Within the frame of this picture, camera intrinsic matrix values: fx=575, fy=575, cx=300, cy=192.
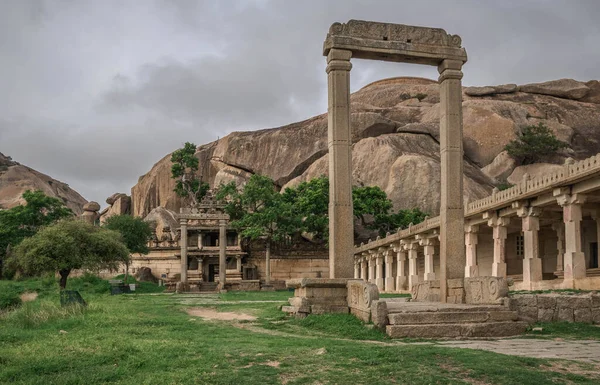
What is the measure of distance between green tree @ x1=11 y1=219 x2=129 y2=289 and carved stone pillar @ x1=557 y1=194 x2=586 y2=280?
890 inches

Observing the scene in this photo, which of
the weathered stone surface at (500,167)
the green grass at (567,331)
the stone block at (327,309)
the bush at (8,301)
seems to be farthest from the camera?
the weathered stone surface at (500,167)

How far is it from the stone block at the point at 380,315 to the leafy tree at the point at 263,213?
118ft

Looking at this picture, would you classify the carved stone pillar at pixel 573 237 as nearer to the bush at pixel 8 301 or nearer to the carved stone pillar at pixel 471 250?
the carved stone pillar at pixel 471 250

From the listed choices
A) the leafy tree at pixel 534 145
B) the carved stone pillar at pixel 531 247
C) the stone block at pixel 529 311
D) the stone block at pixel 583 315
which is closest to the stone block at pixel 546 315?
the stone block at pixel 529 311

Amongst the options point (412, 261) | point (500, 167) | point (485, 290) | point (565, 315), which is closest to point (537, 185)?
point (485, 290)

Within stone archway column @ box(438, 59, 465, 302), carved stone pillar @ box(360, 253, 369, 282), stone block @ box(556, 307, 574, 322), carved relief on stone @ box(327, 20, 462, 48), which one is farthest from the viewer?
carved stone pillar @ box(360, 253, 369, 282)

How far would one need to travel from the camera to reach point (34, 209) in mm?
49438

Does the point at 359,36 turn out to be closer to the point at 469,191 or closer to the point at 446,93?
the point at 446,93

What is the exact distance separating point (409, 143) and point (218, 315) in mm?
42438

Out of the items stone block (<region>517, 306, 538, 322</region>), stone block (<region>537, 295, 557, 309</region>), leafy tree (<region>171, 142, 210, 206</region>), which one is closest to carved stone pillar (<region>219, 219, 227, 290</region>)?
leafy tree (<region>171, 142, 210, 206</region>)

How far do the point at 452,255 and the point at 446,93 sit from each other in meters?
4.63

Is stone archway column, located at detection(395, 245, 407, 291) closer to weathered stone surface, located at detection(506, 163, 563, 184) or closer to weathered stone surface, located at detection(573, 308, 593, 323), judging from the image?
weathered stone surface, located at detection(506, 163, 563, 184)

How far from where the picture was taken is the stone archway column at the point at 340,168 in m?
15.1

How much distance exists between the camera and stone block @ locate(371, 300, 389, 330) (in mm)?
12172
